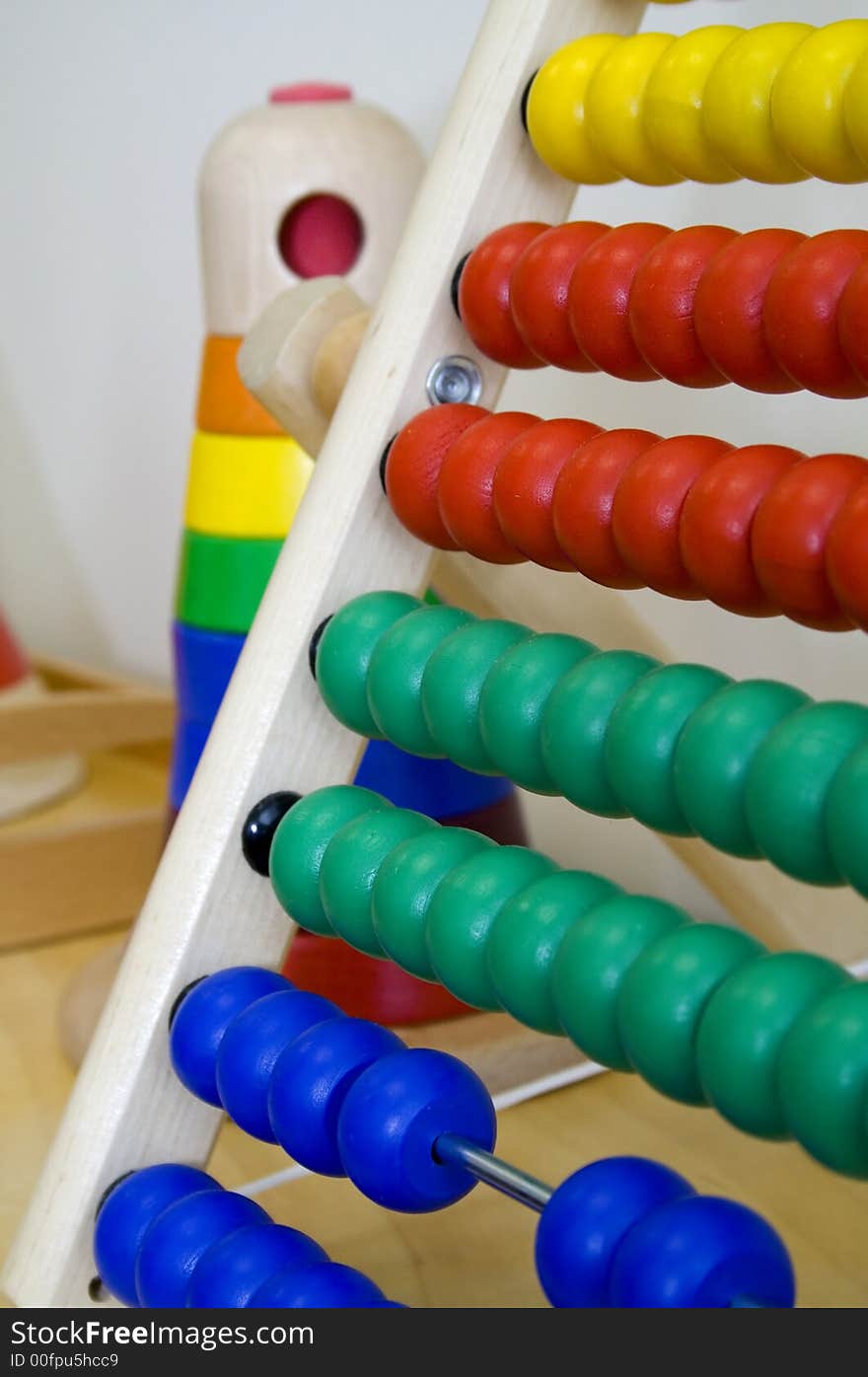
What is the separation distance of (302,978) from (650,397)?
409 mm

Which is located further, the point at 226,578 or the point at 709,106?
the point at 226,578

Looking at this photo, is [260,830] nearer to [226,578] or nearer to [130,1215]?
[130,1215]

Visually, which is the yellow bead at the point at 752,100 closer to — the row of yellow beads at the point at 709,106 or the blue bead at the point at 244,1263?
the row of yellow beads at the point at 709,106

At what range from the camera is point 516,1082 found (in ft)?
2.42

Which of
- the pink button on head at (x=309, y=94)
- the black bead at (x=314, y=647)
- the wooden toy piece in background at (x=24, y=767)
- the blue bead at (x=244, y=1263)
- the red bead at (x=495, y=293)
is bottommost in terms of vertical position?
the wooden toy piece in background at (x=24, y=767)

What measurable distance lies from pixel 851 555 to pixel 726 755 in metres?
0.06

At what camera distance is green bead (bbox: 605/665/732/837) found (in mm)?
400

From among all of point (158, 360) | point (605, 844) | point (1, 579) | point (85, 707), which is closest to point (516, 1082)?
point (605, 844)

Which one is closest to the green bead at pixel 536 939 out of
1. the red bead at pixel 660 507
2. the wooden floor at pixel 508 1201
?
the red bead at pixel 660 507

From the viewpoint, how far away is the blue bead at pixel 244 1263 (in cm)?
43

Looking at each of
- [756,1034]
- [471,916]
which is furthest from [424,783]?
[756,1034]

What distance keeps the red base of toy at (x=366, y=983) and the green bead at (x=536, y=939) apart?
34cm

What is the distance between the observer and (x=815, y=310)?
405mm

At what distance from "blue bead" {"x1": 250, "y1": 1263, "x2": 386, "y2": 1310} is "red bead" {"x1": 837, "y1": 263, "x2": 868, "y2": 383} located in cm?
32
